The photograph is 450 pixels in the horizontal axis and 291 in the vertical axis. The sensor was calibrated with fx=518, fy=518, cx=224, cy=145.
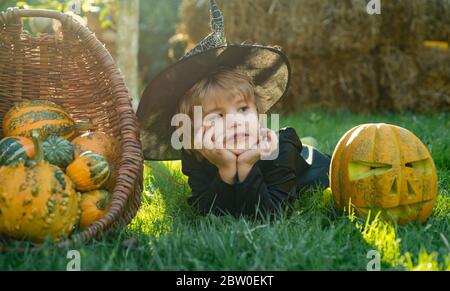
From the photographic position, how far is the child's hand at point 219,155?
2287 mm

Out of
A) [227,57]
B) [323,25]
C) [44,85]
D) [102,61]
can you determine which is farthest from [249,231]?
[323,25]

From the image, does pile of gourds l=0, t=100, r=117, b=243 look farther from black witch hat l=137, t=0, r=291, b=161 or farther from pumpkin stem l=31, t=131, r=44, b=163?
black witch hat l=137, t=0, r=291, b=161

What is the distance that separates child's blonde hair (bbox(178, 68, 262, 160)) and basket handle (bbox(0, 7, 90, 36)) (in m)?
0.57

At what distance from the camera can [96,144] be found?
2332 millimetres

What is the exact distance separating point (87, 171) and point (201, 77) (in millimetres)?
745

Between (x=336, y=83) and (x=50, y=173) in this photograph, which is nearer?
(x=50, y=173)

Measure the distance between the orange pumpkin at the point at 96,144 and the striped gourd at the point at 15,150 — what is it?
199 mm

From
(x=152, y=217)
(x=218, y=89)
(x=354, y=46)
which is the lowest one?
(x=152, y=217)

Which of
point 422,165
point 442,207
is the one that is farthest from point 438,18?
point 422,165

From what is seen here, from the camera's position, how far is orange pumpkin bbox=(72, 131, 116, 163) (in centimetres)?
231

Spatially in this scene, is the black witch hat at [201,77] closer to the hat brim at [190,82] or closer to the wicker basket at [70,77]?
the hat brim at [190,82]

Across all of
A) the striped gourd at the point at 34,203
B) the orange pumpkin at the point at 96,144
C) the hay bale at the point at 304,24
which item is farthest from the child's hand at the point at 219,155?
the hay bale at the point at 304,24

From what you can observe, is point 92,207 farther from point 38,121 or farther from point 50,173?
point 38,121

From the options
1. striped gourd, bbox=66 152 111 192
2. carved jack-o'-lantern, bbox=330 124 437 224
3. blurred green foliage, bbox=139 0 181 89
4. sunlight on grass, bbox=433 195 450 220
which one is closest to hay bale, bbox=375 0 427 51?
sunlight on grass, bbox=433 195 450 220
